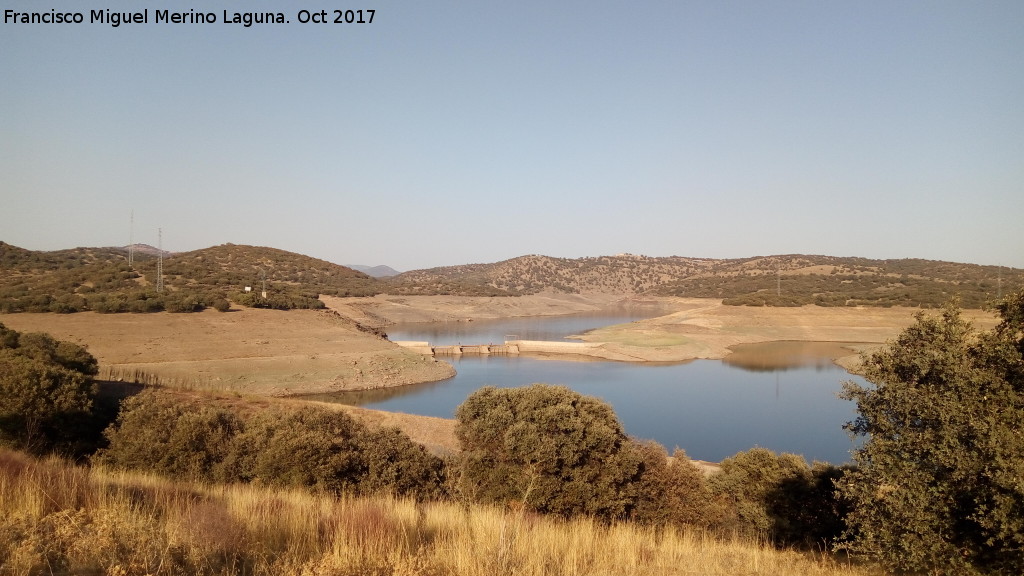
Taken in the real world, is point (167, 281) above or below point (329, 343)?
above

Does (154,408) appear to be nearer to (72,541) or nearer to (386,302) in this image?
(72,541)

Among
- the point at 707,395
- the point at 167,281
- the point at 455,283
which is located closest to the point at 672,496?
the point at 707,395

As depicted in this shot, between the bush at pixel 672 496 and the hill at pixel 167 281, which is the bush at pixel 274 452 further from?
the hill at pixel 167 281

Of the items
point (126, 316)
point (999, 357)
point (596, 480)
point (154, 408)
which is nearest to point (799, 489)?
point (596, 480)

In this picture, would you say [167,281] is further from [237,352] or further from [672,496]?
[672,496]

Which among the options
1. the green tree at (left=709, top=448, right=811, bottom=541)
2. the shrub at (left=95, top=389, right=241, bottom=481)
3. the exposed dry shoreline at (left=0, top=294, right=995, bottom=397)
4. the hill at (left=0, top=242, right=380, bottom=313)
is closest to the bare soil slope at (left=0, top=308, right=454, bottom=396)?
the exposed dry shoreline at (left=0, top=294, right=995, bottom=397)

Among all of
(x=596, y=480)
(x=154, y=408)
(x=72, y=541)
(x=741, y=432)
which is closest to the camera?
(x=72, y=541)

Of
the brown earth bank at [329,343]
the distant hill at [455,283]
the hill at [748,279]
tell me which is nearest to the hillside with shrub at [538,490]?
the distant hill at [455,283]
